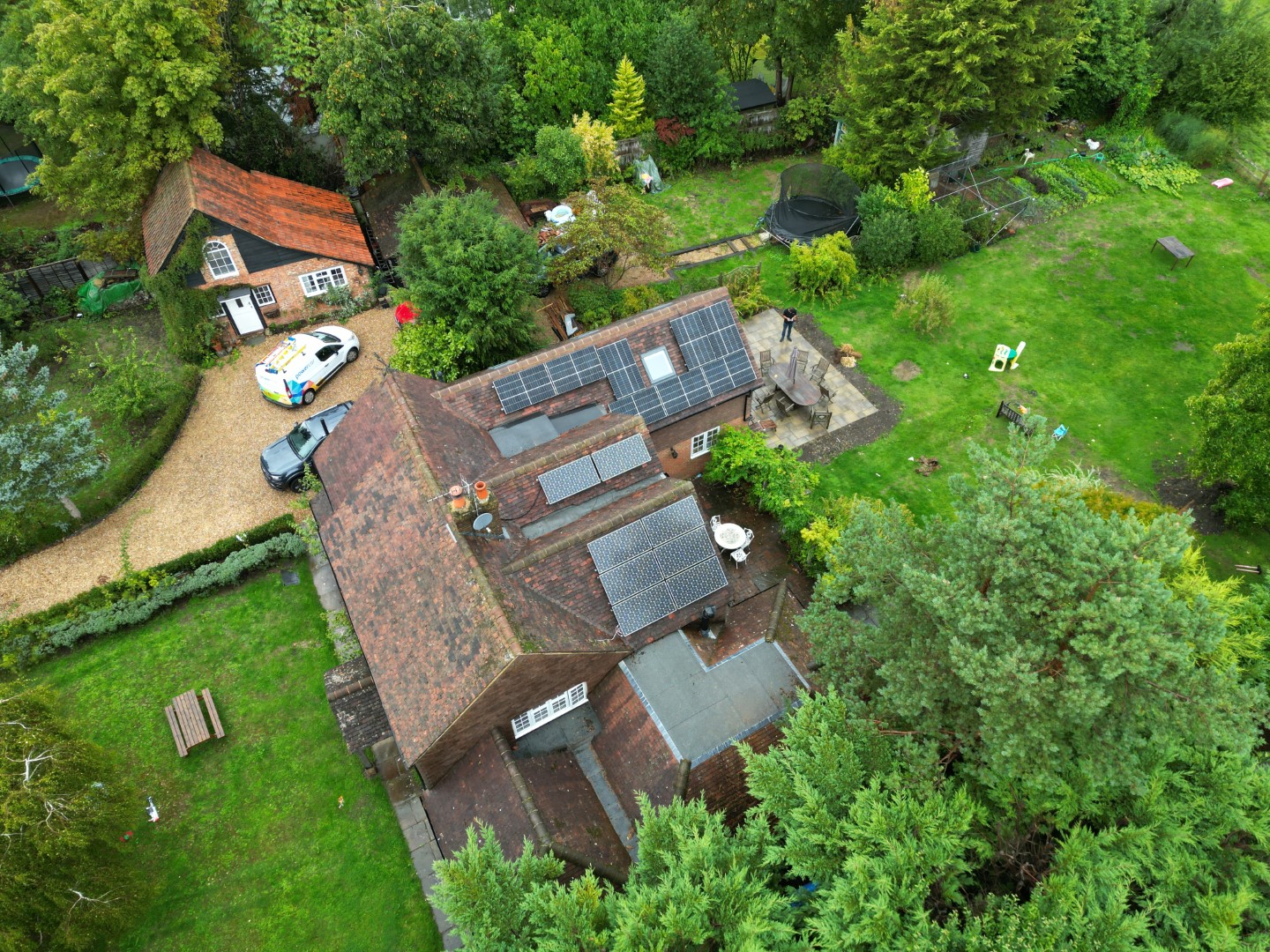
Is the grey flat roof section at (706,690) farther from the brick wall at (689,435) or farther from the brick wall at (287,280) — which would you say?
the brick wall at (287,280)

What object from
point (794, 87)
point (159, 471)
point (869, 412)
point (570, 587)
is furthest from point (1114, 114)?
point (159, 471)

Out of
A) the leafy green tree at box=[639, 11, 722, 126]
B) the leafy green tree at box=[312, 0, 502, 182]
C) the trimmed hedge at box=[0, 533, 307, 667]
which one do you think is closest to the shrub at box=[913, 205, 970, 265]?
the leafy green tree at box=[639, 11, 722, 126]

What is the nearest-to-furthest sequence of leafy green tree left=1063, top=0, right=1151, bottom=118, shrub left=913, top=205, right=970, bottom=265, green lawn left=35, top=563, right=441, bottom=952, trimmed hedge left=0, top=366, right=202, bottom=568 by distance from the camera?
green lawn left=35, top=563, right=441, bottom=952, trimmed hedge left=0, top=366, right=202, bottom=568, shrub left=913, top=205, right=970, bottom=265, leafy green tree left=1063, top=0, right=1151, bottom=118

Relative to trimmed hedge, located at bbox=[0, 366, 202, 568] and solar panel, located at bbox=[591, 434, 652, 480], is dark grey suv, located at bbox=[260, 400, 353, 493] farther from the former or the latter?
solar panel, located at bbox=[591, 434, 652, 480]

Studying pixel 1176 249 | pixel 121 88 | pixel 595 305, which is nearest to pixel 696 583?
pixel 595 305

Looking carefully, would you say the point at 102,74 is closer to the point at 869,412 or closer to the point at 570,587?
the point at 570,587

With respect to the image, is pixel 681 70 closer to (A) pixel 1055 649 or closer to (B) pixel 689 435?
(B) pixel 689 435
